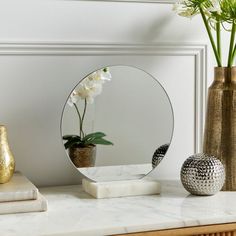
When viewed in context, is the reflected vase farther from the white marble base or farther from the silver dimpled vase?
the silver dimpled vase

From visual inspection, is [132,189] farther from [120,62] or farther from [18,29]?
[18,29]

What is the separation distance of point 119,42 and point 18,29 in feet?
0.87

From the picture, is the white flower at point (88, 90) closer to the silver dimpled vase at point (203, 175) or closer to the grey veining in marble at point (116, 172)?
the grey veining in marble at point (116, 172)

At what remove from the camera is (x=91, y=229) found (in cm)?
112

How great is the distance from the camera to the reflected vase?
142cm

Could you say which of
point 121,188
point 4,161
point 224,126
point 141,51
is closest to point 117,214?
point 121,188

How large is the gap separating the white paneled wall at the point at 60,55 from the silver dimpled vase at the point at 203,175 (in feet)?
0.83

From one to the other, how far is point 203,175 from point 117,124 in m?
0.25

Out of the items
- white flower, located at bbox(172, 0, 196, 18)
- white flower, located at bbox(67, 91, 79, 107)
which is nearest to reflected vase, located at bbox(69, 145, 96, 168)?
white flower, located at bbox(67, 91, 79, 107)

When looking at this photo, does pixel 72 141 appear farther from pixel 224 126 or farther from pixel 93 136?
pixel 224 126

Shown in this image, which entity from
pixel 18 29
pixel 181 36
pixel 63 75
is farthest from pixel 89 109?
pixel 181 36

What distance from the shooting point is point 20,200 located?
125 cm

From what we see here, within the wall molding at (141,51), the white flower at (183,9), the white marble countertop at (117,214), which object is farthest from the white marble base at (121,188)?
the white flower at (183,9)

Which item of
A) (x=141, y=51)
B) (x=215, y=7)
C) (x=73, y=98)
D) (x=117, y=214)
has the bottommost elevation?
(x=117, y=214)
